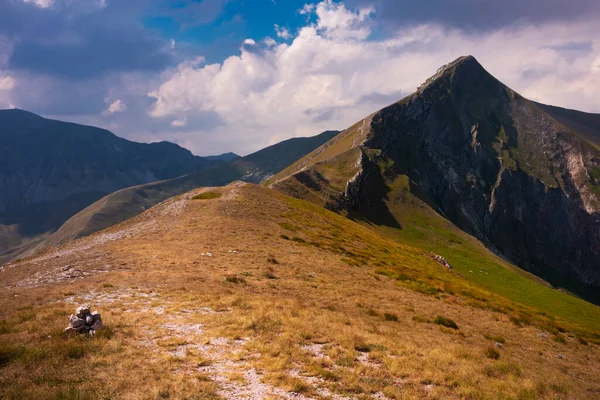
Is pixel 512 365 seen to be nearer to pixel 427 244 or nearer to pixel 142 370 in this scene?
pixel 142 370

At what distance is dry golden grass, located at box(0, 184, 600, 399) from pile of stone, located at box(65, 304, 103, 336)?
63cm

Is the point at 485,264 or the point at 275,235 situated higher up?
the point at 275,235

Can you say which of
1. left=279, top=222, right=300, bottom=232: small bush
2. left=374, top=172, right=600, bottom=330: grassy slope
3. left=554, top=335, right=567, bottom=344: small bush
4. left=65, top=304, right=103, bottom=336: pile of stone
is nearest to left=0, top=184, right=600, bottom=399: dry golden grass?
left=554, top=335, right=567, bottom=344: small bush

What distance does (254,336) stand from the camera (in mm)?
16922

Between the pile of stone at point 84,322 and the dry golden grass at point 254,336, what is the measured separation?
2.06 feet

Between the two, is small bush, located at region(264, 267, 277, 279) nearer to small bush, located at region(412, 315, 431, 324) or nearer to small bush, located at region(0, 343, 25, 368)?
small bush, located at region(412, 315, 431, 324)

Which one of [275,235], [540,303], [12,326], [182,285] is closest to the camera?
[12,326]

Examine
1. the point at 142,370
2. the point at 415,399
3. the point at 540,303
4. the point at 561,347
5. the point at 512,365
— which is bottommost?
the point at 540,303

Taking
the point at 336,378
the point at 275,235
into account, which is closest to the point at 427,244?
Result: the point at 275,235

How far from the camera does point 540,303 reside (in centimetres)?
6675

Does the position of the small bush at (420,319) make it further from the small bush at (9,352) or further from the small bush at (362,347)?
the small bush at (9,352)

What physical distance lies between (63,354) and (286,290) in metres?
15.5

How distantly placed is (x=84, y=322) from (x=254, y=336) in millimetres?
8122

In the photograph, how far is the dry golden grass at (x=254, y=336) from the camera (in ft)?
40.2
